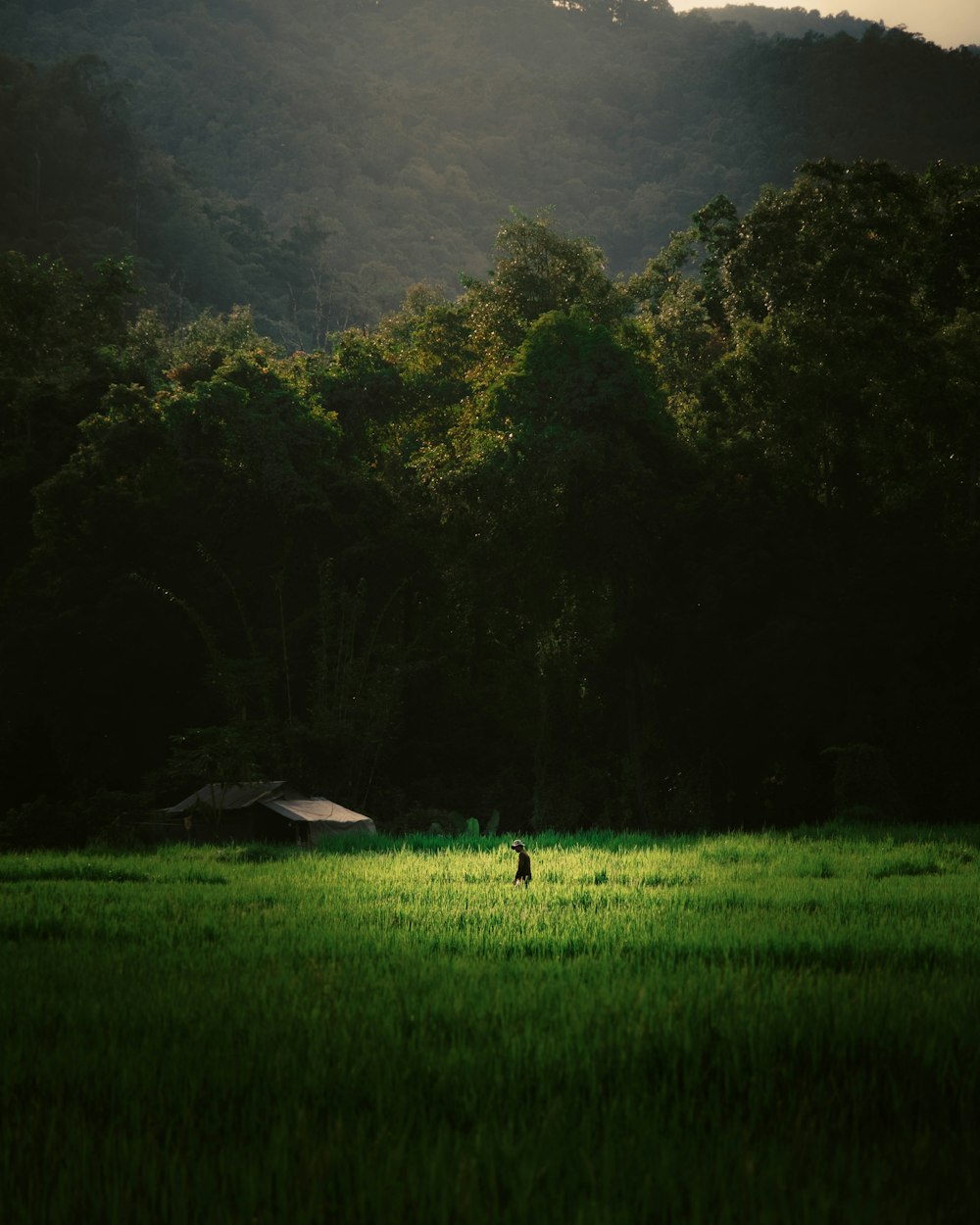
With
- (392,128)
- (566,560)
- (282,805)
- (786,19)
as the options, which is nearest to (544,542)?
(566,560)

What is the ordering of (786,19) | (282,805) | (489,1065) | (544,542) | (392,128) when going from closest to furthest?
(489,1065) → (282,805) → (544,542) → (392,128) → (786,19)

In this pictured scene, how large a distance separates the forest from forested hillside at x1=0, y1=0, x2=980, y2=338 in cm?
1603

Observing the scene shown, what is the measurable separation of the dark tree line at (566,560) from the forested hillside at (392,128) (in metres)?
17.6

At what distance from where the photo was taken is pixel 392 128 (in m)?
106

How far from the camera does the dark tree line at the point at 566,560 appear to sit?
2514 centimetres

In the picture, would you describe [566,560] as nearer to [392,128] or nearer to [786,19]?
[392,128]

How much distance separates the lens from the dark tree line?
2514cm

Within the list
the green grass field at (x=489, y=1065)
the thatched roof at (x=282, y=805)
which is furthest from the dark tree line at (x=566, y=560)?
the green grass field at (x=489, y=1065)

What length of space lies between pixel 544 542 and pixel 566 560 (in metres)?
0.61

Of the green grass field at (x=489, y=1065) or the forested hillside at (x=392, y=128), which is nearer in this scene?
the green grass field at (x=489, y=1065)

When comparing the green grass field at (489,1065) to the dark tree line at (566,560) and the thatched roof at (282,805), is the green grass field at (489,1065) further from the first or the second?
the dark tree line at (566,560)

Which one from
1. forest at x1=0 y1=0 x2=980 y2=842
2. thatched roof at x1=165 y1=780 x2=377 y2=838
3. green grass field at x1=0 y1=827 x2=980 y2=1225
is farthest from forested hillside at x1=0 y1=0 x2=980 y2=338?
green grass field at x1=0 y1=827 x2=980 y2=1225

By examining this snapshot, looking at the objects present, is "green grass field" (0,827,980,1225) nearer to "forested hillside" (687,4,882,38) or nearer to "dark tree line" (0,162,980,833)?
"dark tree line" (0,162,980,833)

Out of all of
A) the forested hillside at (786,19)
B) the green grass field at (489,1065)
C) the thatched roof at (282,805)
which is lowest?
the green grass field at (489,1065)
